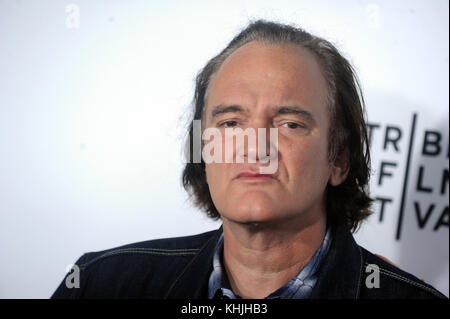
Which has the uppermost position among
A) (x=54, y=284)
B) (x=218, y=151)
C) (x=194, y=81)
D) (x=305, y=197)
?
(x=194, y=81)

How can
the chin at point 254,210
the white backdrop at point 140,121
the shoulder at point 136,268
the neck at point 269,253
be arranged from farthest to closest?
the white backdrop at point 140,121 → the shoulder at point 136,268 → the neck at point 269,253 → the chin at point 254,210

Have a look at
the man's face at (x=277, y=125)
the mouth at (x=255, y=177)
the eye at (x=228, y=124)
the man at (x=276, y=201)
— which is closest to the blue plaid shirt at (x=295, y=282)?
the man at (x=276, y=201)

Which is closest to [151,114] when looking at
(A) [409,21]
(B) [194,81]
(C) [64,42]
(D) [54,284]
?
(B) [194,81]

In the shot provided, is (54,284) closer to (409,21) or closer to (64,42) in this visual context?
(64,42)

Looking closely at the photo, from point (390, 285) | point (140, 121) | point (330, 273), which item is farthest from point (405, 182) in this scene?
point (140, 121)

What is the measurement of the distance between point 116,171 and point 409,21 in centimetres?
139

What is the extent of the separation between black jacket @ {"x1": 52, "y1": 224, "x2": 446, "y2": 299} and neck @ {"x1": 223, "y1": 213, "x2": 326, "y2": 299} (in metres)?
0.08

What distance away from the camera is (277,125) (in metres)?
1.18

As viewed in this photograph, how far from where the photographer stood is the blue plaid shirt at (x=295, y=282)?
1.17 meters

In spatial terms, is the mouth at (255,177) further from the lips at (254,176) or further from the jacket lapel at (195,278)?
the jacket lapel at (195,278)

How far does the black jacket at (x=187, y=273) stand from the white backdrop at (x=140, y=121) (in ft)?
1.23

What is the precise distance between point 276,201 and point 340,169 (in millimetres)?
371

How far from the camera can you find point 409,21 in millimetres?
1764

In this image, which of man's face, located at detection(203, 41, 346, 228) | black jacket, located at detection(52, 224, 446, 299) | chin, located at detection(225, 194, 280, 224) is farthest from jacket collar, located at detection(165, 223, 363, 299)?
chin, located at detection(225, 194, 280, 224)
